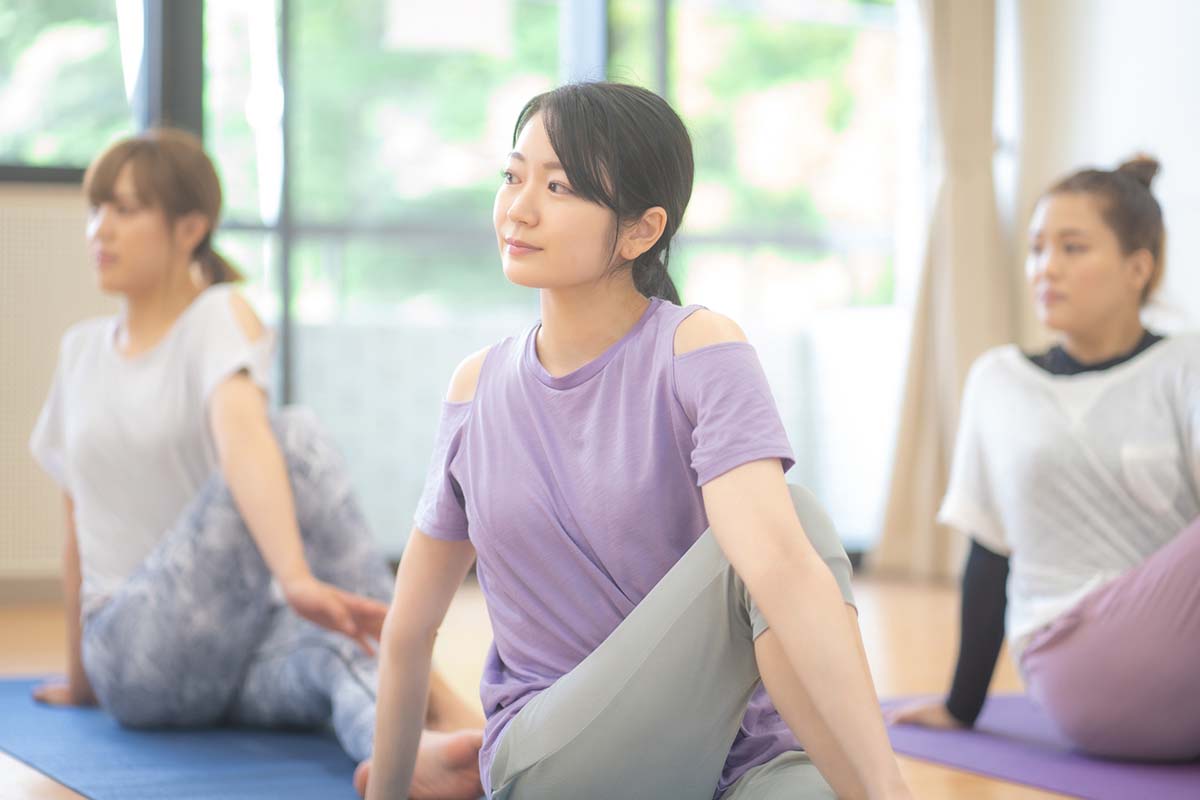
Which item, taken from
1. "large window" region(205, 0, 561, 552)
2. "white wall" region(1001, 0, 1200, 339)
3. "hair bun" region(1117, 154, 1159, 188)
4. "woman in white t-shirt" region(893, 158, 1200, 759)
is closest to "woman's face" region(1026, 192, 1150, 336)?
"woman in white t-shirt" region(893, 158, 1200, 759)

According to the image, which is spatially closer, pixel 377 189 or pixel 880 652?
pixel 880 652

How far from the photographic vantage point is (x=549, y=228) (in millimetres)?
1292

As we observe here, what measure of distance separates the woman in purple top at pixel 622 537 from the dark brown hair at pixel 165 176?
1.02m

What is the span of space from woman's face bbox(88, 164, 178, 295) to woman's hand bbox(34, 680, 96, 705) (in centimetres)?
67

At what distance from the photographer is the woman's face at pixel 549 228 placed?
1.29 m

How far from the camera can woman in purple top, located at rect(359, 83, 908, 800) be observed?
1166 mm

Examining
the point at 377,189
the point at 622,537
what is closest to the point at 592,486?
the point at 622,537

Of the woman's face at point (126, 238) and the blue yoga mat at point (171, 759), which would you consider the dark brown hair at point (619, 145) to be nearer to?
the blue yoga mat at point (171, 759)

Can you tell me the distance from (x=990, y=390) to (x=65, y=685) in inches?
62.7

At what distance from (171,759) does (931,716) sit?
1.16 metres

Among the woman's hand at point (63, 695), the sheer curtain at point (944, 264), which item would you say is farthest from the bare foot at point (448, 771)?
the sheer curtain at point (944, 264)

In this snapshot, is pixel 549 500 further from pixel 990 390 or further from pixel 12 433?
pixel 12 433

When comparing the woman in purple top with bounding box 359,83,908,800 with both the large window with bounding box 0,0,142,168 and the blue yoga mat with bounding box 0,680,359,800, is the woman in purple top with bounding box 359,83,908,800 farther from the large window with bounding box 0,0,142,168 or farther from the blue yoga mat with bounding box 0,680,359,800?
the large window with bounding box 0,0,142,168

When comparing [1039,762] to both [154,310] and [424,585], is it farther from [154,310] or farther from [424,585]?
[154,310]
